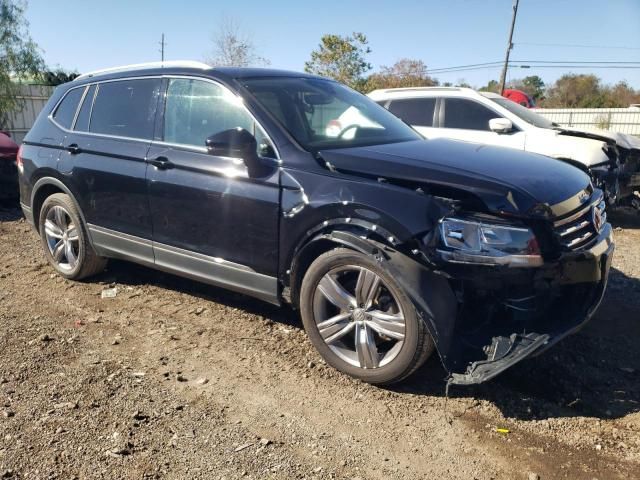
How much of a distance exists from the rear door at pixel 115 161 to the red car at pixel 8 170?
13.9 ft

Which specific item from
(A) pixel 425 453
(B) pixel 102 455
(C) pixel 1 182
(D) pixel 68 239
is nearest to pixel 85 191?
(D) pixel 68 239

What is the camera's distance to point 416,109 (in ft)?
29.2

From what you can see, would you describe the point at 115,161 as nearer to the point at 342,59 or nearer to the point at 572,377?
the point at 572,377

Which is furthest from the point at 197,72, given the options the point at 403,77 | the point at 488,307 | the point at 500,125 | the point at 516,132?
the point at 403,77

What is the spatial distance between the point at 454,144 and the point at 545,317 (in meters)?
1.48

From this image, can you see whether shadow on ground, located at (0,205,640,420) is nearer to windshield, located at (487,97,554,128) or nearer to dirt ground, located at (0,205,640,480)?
dirt ground, located at (0,205,640,480)

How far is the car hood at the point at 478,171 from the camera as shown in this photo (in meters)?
2.96

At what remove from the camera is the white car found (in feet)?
24.6

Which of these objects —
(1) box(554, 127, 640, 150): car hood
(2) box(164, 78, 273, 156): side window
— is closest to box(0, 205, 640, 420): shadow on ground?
(2) box(164, 78, 273, 156): side window

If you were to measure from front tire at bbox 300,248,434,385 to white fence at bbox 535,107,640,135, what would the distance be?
72.7ft

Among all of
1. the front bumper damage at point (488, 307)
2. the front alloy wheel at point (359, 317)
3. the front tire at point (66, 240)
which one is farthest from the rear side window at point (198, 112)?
the front bumper damage at point (488, 307)

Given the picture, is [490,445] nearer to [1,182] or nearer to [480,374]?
[480,374]

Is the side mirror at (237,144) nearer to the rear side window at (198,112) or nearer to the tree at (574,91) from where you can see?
the rear side window at (198,112)

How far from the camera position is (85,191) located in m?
4.80
